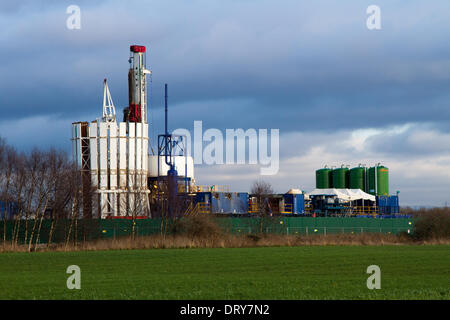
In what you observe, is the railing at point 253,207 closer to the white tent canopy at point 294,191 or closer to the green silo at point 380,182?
the white tent canopy at point 294,191

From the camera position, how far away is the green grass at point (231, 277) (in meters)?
20.6

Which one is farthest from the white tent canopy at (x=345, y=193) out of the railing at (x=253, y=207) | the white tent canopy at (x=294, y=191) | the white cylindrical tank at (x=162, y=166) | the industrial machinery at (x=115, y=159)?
the industrial machinery at (x=115, y=159)

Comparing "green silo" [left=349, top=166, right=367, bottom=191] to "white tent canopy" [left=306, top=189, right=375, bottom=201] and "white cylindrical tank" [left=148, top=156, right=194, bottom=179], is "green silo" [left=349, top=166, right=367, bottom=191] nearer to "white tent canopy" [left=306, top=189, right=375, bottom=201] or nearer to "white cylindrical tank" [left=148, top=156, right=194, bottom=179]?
"white tent canopy" [left=306, top=189, right=375, bottom=201]

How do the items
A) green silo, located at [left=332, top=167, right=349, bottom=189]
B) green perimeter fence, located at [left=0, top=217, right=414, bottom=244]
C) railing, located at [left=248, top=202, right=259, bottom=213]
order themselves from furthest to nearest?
green silo, located at [left=332, top=167, right=349, bottom=189]
railing, located at [left=248, top=202, right=259, bottom=213]
green perimeter fence, located at [left=0, top=217, right=414, bottom=244]

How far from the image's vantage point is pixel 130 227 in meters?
65.9

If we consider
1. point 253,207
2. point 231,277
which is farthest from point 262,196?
point 231,277

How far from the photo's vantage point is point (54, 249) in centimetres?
5488

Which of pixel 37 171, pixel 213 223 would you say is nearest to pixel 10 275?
pixel 213 223

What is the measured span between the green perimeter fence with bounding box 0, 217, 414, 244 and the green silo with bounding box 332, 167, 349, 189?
59.5 ft

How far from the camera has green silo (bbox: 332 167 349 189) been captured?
9362cm

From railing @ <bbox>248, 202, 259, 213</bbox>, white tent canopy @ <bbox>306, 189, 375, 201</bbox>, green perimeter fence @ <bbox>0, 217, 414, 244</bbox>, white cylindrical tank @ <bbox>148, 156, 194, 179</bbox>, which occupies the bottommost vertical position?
green perimeter fence @ <bbox>0, 217, 414, 244</bbox>

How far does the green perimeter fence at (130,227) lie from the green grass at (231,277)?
74.2 feet

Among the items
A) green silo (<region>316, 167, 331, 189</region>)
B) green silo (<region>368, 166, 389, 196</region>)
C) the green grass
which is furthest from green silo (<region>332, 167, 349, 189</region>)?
the green grass
